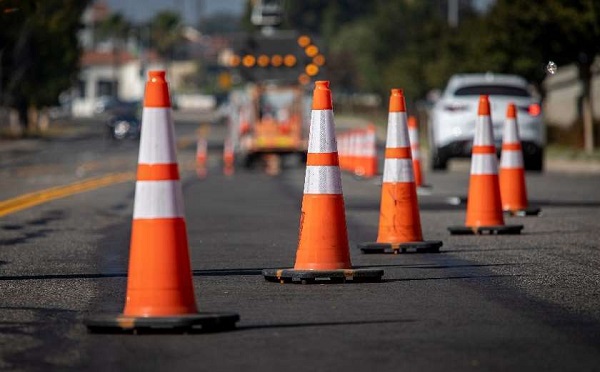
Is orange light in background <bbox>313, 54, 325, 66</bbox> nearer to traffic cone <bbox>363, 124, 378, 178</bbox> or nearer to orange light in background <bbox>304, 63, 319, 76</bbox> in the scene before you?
orange light in background <bbox>304, 63, 319, 76</bbox>

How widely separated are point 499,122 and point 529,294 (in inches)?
727

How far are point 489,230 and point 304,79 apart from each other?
2547 cm

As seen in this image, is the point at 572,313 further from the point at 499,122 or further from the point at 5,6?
the point at 499,122

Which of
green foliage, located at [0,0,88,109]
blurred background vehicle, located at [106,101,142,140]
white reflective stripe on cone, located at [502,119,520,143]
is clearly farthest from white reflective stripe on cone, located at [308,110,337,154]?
blurred background vehicle, located at [106,101,142,140]

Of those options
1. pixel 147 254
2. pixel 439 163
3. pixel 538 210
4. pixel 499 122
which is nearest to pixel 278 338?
pixel 147 254

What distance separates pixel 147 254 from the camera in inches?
286

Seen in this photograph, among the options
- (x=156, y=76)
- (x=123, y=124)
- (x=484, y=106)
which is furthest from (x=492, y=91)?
(x=123, y=124)

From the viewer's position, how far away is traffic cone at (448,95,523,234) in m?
13.1

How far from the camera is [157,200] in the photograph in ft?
24.3

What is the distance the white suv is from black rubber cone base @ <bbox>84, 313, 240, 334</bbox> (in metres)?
20.1

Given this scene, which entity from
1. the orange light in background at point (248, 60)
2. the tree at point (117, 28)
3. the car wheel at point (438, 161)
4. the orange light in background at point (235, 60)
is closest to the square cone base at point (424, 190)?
the car wheel at point (438, 161)

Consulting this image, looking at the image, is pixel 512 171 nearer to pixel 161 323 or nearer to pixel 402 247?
pixel 402 247

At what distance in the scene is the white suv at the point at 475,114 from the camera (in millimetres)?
27172

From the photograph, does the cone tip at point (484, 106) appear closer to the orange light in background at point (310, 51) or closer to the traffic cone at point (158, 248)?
the traffic cone at point (158, 248)
